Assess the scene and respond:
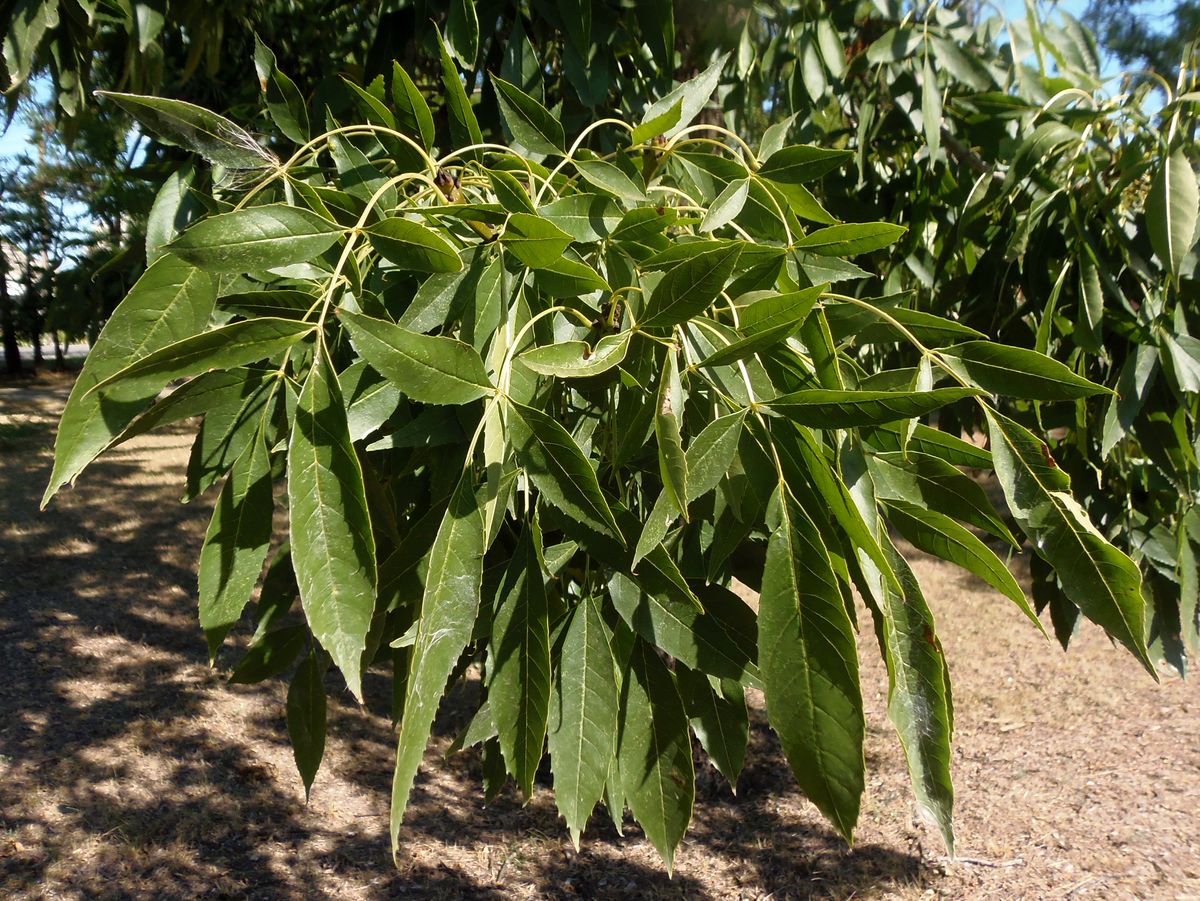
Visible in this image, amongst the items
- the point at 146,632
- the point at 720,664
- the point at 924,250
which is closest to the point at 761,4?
the point at 924,250

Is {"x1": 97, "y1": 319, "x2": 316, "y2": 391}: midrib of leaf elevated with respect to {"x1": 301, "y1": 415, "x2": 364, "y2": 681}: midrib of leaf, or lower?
elevated

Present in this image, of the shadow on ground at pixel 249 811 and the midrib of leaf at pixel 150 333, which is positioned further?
the shadow on ground at pixel 249 811

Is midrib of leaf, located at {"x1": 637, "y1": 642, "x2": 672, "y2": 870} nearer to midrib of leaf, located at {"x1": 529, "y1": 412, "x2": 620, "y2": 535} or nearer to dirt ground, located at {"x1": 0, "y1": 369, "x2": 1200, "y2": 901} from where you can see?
midrib of leaf, located at {"x1": 529, "y1": 412, "x2": 620, "y2": 535}

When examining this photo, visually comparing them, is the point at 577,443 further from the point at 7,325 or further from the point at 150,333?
the point at 7,325

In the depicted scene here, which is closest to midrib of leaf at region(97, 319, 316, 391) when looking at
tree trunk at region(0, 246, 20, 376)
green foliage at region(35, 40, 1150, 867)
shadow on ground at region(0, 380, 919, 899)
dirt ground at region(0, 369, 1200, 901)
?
green foliage at region(35, 40, 1150, 867)

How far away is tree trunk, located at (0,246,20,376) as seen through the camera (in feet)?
40.9

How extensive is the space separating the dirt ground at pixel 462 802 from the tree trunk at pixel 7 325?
1019 cm

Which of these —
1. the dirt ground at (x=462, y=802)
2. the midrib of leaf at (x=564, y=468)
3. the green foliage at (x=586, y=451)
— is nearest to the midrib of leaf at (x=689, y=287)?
the green foliage at (x=586, y=451)

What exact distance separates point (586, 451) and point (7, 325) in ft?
54.1

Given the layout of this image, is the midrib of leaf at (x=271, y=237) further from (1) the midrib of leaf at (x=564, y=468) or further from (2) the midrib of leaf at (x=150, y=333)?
(1) the midrib of leaf at (x=564, y=468)

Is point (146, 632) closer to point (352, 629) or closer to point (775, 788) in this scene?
point (775, 788)

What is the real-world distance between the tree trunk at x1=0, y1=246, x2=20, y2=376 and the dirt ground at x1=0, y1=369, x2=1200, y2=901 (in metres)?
10.2

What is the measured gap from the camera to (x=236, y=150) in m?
0.82

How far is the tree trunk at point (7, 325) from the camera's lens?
1246 centimetres
